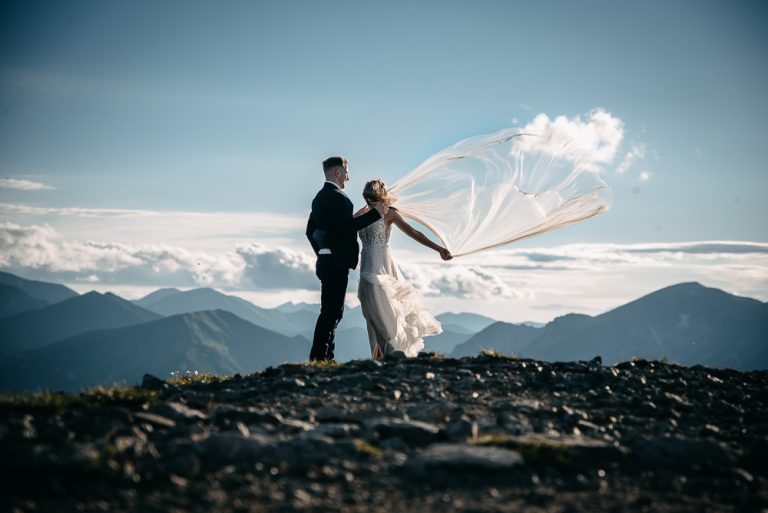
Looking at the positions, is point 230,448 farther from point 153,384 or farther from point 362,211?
point 362,211

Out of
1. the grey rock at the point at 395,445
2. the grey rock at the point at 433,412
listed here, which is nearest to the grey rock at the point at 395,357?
the grey rock at the point at 433,412

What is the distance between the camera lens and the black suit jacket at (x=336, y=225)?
53.8 feet

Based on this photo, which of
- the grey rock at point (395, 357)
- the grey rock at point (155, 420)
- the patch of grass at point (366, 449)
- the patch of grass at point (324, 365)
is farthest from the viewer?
the grey rock at point (395, 357)

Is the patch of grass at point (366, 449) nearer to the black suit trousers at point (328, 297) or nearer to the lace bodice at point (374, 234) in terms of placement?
the black suit trousers at point (328, 297)

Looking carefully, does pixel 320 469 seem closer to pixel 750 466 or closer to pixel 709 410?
pixel 750 466

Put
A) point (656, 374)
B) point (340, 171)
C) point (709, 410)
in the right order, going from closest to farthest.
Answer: point (709, 410) → point (656, 374) → point (340, 171)

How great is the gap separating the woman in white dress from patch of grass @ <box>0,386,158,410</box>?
278 inches

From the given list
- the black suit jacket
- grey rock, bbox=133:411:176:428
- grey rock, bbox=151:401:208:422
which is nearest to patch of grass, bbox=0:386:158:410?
grey rock, bbox=151:401:208:422

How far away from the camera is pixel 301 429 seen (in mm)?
8938

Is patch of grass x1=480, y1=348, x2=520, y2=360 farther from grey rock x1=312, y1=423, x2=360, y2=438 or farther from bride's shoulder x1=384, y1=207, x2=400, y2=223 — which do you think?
grey rock x1=312, y1=423, x2=360, y2=438

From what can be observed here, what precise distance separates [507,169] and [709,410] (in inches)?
349

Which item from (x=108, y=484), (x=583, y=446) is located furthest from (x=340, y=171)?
(x=108, y=484)

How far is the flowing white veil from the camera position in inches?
727

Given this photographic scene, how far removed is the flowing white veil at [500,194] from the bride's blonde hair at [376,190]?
1.66m
